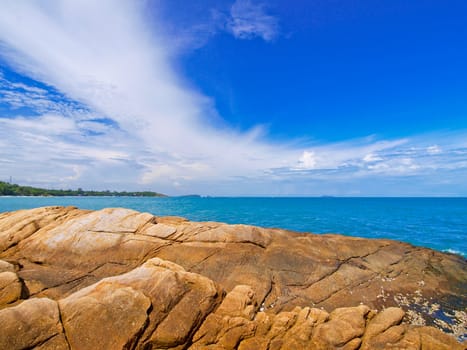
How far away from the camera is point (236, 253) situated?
15.8 metres

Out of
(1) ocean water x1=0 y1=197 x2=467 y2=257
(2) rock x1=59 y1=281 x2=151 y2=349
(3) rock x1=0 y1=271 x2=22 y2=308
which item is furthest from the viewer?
(1) ocean water x1=0 y1=197 x2=467 y2=257

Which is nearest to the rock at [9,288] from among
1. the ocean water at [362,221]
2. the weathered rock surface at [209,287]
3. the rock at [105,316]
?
the weathered rock surface at [209,287]

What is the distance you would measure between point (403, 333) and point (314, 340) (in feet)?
11.4

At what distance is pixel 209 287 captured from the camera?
10.4 metres

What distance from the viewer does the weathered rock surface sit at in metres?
8.13

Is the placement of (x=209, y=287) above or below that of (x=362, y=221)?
above

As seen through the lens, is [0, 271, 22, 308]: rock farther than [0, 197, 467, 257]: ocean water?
No

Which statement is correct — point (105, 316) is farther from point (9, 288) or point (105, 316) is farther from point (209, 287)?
point (9, 288)

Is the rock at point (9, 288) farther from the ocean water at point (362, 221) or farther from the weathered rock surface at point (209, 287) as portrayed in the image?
the ocean water at point (362, 221)

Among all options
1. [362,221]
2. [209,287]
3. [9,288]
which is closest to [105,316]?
[209,287]

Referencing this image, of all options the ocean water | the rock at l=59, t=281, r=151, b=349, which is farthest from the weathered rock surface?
the ocean water

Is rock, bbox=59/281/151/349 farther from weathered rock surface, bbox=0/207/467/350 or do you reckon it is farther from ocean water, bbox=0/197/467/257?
ocean water, bbox=0/197/467/257

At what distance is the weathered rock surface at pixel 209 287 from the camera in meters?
8.13

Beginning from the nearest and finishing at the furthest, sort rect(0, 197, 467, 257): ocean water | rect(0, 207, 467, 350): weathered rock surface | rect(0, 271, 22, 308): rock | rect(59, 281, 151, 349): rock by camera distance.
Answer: rect(59, 281, 151, 349): rock
rect(0, 207, 467, 350): weathered rock surface
rect(0, 271, 22, 308): rock
rect(0, 197, 467, 257): ocean water
